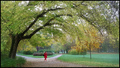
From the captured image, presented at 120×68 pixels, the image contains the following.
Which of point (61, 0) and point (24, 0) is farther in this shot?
point (24, 0)

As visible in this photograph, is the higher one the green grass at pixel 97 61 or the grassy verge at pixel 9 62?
the grassy verge at pixel 9 62

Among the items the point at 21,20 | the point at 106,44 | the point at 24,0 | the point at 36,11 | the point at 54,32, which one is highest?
the point at 24,0

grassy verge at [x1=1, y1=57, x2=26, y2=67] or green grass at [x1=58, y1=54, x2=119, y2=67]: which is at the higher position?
grassy verge at [x1=1, y1=57, x2=26, y2=67]

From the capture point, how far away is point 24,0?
31.0 feet

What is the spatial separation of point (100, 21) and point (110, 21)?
2.21 ft

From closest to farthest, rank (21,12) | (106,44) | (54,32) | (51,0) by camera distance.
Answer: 1. (51,0)
2. (21,12)
3. (54,32)
4. (106,44)

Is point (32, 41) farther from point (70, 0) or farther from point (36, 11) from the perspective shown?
point (70, 0)

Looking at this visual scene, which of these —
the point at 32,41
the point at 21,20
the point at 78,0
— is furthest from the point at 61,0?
the point at 32,41

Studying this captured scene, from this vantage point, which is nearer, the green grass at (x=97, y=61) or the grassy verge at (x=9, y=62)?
the grassy verge at (x=9, y=62)

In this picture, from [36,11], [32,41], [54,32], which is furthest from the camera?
[32,41]

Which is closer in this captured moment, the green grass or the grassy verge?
the grassy verge

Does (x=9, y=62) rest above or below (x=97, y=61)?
above

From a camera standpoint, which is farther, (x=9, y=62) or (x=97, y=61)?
(x=97, y=61)

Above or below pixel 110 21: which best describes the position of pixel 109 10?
above
